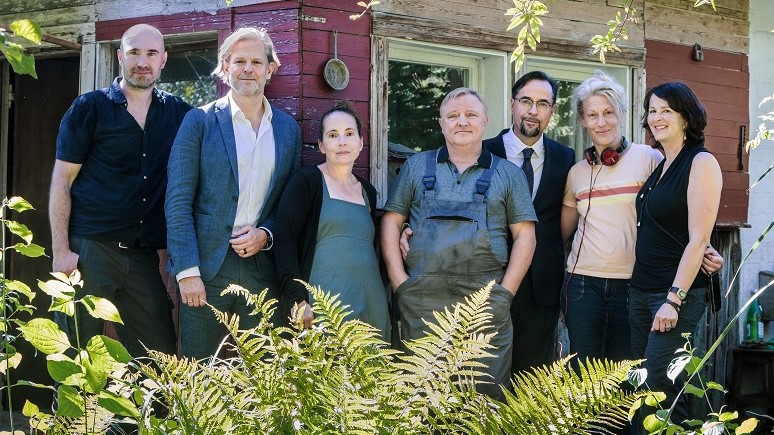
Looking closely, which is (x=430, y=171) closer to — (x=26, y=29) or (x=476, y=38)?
(x=476, y=38)

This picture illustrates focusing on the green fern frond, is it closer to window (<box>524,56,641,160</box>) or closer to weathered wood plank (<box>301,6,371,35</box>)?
weathered wood plank (<box>301,6,371,35</box>)

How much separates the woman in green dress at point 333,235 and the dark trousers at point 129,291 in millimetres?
589

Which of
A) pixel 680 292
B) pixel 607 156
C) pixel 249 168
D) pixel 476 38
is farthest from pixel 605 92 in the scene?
pixel 249 168

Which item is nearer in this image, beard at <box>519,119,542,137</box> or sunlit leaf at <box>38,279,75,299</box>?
sunlit leaf at <box>38,279,75,299</box>

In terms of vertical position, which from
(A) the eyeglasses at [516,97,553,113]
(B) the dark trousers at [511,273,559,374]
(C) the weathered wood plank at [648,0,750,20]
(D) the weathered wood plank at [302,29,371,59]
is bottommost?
(B) the dark trousers at [511,273,559,374]

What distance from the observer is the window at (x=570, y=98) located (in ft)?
19.7

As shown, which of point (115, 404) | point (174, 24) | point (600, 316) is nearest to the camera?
point (115, 404)

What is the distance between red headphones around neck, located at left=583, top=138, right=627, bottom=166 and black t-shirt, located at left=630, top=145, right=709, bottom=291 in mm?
260

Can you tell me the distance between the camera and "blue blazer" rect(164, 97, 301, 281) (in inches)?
151

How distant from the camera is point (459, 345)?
908 millimetres

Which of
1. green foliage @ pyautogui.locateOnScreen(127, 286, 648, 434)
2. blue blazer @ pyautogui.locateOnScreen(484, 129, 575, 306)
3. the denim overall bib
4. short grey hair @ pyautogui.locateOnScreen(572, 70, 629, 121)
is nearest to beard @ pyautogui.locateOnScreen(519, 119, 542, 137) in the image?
blue blazer @ pyautogui.locateOnScreen(484, 129, 575, 306)

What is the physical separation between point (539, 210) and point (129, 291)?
1.86 meters

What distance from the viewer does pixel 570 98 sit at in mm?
6133

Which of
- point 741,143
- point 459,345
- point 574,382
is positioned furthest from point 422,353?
point 741,143
